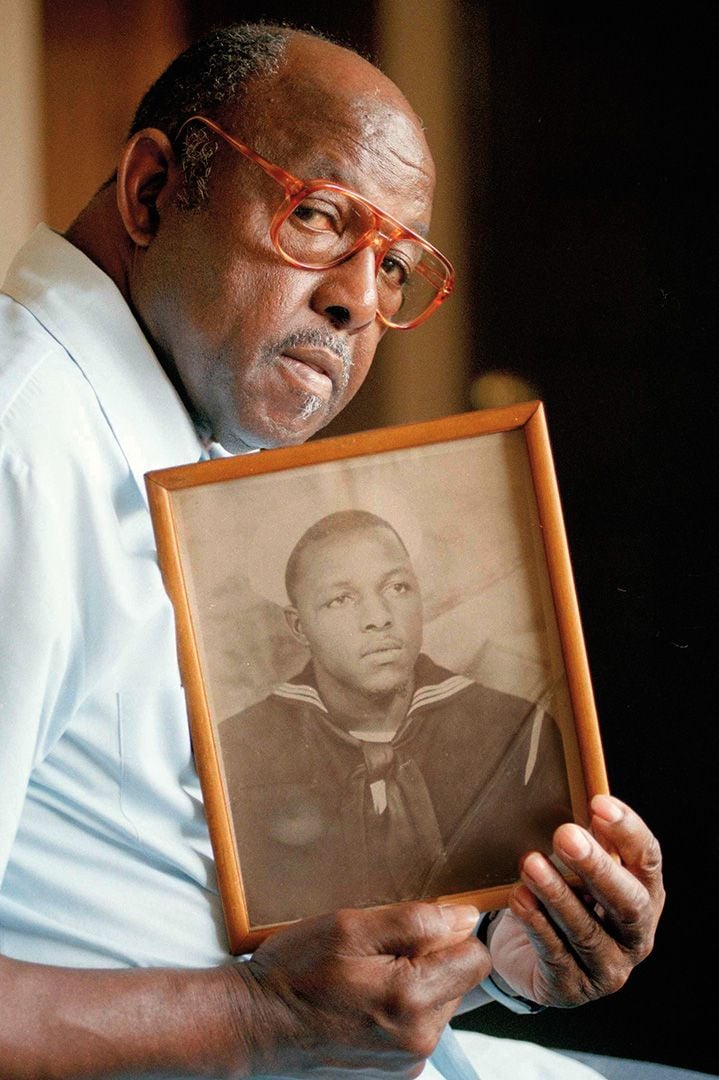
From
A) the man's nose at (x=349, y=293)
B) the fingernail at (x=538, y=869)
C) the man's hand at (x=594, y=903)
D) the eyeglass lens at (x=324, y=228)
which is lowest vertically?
the man's hand at (x=594, y=903)

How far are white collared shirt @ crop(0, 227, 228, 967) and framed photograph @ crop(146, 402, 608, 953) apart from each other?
0.09 metres

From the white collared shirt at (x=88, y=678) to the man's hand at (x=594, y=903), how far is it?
0.87ft

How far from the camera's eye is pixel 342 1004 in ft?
2.42

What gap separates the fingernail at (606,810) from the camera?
2.47 ft

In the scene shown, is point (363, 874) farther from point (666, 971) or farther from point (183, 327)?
point (666, 971)

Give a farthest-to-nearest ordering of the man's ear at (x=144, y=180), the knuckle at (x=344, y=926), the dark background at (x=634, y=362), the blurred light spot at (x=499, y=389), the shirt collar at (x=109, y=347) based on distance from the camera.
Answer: the blurred light spot at (x=499, y=389), the dark background at (x=634, y=362), the man's ear at (x=144, y=180), the shirt collar at (x=109, y=347), the knuckle at (x=344, y=926)

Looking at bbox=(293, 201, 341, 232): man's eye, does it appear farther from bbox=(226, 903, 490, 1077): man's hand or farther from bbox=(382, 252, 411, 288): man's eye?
bbox=(226, 903, 490, 1077): man's hand

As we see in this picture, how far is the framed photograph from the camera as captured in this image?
0.76 meters

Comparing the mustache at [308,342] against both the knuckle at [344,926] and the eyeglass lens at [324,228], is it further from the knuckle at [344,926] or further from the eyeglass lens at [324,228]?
the knuckle at [344,926]

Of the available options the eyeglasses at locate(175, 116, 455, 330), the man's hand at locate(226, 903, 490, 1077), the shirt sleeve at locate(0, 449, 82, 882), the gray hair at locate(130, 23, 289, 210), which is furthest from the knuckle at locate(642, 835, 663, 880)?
the gray hair at locate(130, 23, 289, 210)

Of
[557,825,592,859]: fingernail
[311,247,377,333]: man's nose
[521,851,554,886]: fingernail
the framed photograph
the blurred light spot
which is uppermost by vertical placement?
[311,247,377,333]: man's nose

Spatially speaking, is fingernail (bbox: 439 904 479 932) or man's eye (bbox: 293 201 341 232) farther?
man's eye (bbox: 293 201 341 232)

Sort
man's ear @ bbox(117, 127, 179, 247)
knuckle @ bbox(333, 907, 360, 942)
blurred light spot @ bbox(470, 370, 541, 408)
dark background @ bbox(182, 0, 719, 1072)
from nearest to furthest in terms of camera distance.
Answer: knuckle @ bbox(333, 907, 360, 942) < man's ear @ bbox(117, 127, 179, 247) < dark background @ bbox(182, 0, 719, 1072) < blurred light spot @ bbox(470, 370, 541, 408)

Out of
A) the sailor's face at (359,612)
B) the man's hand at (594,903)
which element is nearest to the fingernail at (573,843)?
the man's hand at (594,903)
